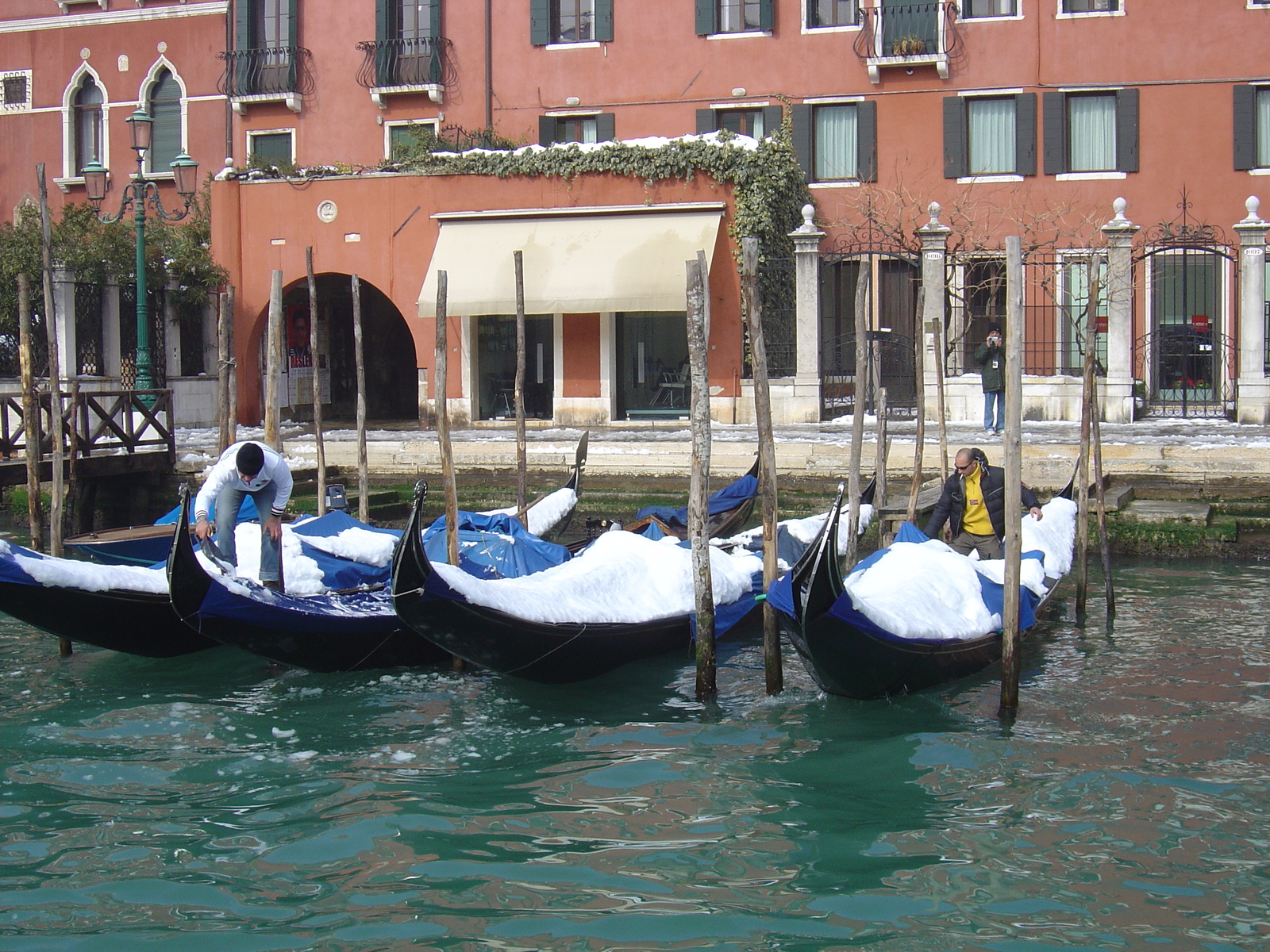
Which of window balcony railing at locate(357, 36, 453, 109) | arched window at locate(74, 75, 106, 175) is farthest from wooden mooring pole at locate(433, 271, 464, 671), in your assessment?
arched window at locate(74, 75, 106, 175)

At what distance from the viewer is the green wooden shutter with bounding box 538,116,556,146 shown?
54.6 feet

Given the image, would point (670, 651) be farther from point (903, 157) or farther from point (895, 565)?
point (903, 157)

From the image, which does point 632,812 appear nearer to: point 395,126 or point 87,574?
point 87,574

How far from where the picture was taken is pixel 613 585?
6.73 m

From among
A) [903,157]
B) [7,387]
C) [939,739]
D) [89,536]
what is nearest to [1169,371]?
[903,157]

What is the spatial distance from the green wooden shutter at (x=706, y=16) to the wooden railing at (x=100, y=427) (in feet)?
26.2

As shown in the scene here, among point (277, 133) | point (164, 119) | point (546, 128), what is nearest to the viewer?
point (546, 128)

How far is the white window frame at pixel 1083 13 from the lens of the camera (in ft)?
50.1

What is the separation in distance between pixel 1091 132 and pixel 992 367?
16.3ft

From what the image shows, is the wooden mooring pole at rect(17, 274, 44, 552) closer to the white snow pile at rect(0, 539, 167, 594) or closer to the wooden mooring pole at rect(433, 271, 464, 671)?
the white snow pile at rect(0, 539, 167, 594)

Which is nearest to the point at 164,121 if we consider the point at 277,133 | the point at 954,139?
the point at 277,133

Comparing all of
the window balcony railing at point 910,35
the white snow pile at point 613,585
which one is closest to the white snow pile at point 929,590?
the white snow pile at point 613,585

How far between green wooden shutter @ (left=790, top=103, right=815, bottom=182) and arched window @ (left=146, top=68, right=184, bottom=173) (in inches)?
335

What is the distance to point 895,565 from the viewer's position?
254 inches
